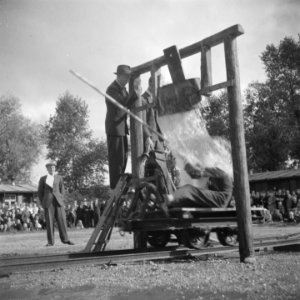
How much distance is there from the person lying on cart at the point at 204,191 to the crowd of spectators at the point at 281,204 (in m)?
14.1

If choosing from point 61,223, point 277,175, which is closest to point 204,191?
point 61,223

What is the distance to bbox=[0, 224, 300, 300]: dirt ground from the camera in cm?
479

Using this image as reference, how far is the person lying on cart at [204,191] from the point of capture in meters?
8.11

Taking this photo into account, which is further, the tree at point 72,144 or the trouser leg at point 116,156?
the tree at point 72,144

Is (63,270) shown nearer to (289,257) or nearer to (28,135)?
(289,257)

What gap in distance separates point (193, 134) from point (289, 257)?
2.68 metres

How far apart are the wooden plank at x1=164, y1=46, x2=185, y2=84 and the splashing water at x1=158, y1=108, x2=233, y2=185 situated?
643mm

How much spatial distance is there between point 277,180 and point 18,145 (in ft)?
105

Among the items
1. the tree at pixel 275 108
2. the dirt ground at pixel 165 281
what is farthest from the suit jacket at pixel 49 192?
the tree at pixel 275 108

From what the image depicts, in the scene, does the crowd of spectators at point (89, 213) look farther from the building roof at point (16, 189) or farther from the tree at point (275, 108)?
the building roof at point (16, 189)

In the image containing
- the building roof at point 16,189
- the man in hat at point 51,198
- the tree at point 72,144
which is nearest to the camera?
the man in hat at point 51,198

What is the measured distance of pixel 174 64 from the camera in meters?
8.70

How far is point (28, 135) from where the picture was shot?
56.8 meters

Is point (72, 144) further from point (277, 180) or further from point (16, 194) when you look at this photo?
point (277, 180)
